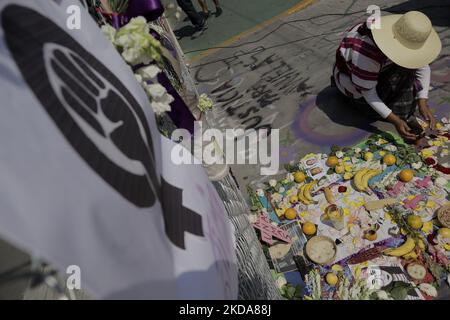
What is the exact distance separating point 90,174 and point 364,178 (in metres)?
3.89

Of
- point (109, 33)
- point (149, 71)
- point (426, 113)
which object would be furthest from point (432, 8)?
point (109, 33)

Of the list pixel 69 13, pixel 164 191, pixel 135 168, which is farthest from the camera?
pixel 69 13

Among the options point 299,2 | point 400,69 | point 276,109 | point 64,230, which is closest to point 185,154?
point 64,230

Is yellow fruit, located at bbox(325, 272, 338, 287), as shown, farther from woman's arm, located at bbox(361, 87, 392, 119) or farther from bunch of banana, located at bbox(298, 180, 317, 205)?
woman's arm, located at bbox(361, 87, 392, 119)

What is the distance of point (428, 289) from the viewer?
3.27 metres

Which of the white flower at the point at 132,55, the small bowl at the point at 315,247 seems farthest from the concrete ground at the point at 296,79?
the white flower at the point at 132,55

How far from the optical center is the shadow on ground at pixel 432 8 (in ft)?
21.9

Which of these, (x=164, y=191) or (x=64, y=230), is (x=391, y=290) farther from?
(x=64, y=230)

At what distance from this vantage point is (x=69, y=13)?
2018mm

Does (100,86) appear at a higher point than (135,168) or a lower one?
higher

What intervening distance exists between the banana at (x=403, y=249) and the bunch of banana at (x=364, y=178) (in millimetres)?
818

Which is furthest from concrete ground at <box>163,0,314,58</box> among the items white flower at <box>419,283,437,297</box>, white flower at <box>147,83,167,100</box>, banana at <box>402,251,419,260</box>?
white flower at <box>419,283,437,297</box>

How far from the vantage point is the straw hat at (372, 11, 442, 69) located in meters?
3.96

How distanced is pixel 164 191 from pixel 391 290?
109 inches
